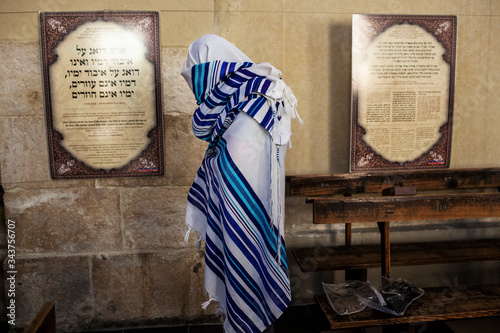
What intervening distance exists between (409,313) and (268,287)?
2.52ft

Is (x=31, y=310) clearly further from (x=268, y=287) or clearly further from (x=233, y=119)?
(x=233, y=119)

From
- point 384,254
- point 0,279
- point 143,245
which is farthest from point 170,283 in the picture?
point 384,254

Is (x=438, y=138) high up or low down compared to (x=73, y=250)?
up

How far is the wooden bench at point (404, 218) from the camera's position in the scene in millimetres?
1799

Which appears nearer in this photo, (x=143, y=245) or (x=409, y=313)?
(x=409, y=313)

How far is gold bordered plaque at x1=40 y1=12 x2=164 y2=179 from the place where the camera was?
2402 millimetres

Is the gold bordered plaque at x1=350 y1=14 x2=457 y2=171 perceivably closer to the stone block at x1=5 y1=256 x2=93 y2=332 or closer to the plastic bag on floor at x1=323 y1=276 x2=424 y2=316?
the plastic bag on floor at x1=323 y1=276 x2=424 y2=316

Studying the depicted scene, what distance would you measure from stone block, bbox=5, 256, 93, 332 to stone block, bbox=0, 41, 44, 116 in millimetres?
1015

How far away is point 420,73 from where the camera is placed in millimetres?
2686

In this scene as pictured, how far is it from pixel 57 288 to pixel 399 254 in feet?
7.65

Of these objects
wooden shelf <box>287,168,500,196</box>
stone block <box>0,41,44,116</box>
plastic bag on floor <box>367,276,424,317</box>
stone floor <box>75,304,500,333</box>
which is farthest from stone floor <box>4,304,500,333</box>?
stone block <box>0,41,44,116</box>

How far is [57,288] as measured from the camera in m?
2.53

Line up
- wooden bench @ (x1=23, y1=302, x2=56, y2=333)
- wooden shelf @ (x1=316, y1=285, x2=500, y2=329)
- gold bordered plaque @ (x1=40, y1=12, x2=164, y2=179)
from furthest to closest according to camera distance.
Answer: gold bordered plaque @ (x1=40, y1=12, x2=164, y2=179), wooden shelf @ (x1=316, y1=285, x2=500, y2=329), wooden bench @ (x1=23, y1=302, x2=56, y2=333)

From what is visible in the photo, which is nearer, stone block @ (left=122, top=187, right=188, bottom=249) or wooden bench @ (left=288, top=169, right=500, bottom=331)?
wooden bench @ (left=288, top=169, right=500, bottom=331)
